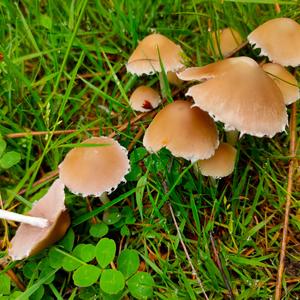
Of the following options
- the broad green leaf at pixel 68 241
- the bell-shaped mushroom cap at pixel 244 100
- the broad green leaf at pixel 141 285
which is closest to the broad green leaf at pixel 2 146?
the broad green leaf at pixel 68 241

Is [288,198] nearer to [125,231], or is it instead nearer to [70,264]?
[125,231]

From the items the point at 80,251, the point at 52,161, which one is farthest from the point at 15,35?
the point at 80,251

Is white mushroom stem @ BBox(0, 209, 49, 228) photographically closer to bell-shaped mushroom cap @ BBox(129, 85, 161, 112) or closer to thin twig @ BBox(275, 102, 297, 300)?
bell-shaped mushroom cap @ BBox(129, 85, 161, 112)

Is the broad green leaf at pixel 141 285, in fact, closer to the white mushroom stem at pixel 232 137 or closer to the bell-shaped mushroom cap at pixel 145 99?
the white mushroom stem at pixel 232 137

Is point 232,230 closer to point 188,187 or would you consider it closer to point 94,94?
point 188,187

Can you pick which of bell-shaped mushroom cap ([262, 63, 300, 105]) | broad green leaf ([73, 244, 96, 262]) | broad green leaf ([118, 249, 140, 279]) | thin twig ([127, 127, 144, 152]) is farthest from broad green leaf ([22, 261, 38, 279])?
bell-shaped mushroom cap ([262, 63, 300, 105])

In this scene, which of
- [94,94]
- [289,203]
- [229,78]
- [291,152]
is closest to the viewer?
[229,78]
